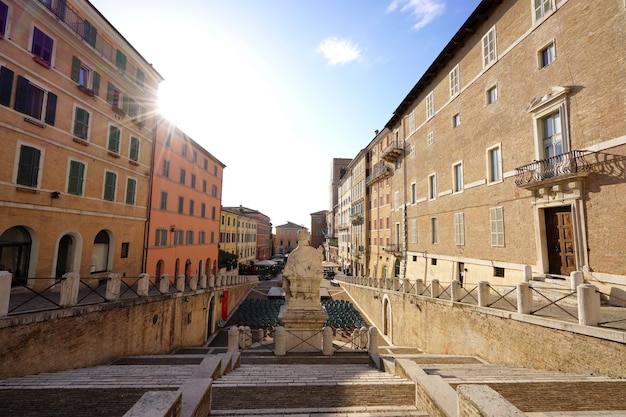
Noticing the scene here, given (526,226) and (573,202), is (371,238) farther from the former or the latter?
(573,202)

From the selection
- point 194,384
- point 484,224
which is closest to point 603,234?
point 484,224

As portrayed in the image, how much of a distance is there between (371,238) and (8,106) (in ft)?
109

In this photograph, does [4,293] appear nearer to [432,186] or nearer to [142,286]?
[142,286]

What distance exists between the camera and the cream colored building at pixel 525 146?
9798mm

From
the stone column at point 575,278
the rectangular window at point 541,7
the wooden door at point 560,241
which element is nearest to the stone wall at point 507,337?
the stone column at point 575,278

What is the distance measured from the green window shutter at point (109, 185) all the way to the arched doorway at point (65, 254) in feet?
9.44

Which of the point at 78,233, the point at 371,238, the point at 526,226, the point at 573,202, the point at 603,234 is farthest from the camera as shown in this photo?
the point at 371,238

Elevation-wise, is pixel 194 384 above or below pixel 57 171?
below

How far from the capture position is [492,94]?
50.8ft

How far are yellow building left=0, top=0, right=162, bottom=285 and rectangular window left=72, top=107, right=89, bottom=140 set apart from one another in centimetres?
5

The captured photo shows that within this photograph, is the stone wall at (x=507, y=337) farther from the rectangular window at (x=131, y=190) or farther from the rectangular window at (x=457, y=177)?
the rectangular window at (x=131, y=190)

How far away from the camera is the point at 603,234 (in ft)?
32.4

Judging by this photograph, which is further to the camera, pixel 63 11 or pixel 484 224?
pixel 484 224

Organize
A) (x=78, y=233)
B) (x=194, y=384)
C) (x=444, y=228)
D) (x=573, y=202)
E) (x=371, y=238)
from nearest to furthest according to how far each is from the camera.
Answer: (x=194, y=384), (x=573, y=202), (x=78, y=233), (x=444, y=228), (x=371, y=238)
